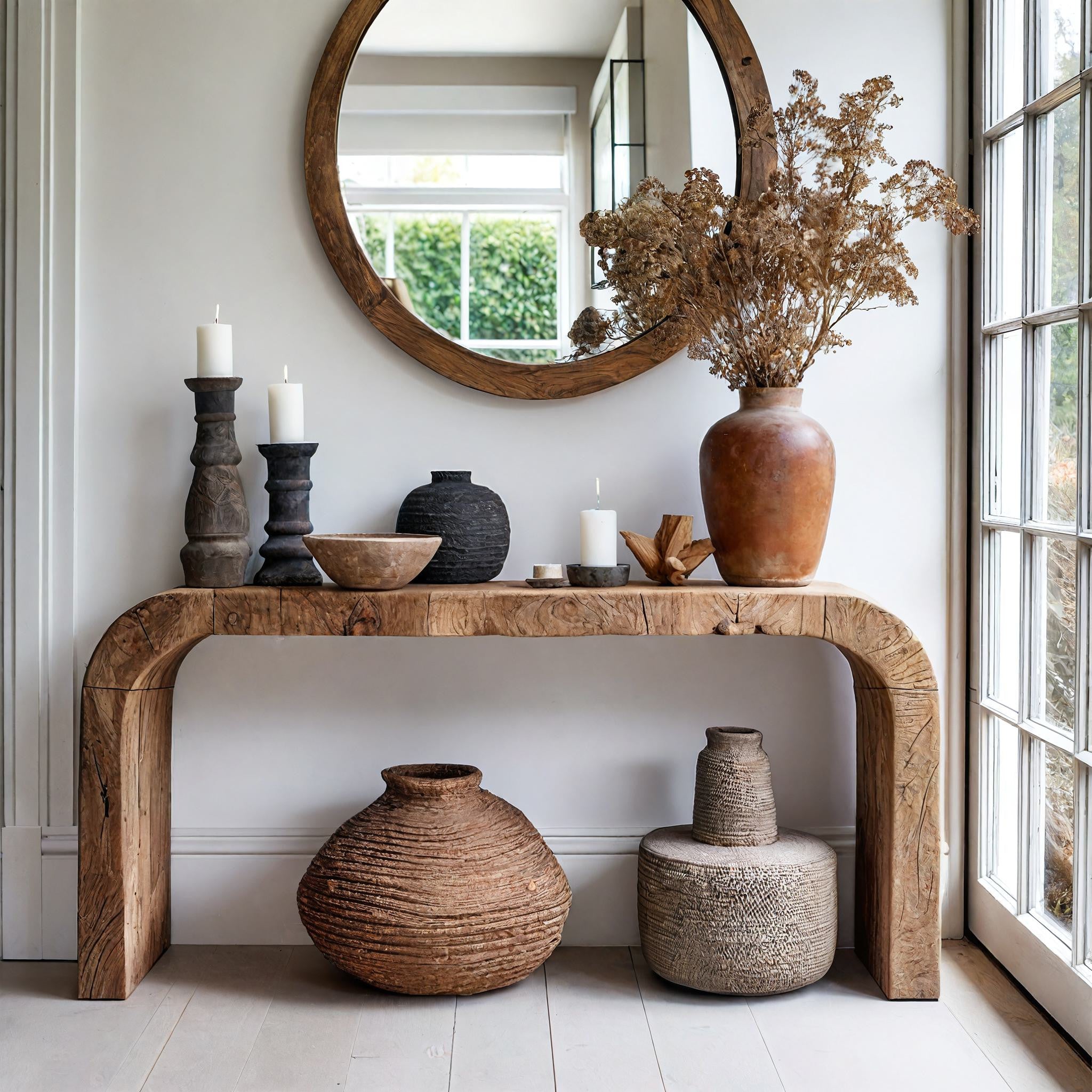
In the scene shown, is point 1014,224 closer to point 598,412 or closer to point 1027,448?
point 1027,448

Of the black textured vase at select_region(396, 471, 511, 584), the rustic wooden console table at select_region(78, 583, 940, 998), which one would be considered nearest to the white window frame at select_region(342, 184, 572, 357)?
the black textured vase at select_region(396, 471, 511, 584)

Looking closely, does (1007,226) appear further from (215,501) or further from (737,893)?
(215,501)

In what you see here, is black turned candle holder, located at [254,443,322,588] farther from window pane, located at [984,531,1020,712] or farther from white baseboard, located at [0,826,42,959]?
window pane, located at [984,531,1020,712]

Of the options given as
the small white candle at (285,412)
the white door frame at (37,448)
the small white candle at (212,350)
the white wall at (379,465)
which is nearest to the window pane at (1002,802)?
the white wall at (379,465)

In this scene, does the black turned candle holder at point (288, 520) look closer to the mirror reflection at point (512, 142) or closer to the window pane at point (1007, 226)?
the mirror reflection at point (512, 142)

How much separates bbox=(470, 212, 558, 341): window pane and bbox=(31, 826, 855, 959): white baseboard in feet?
3.25

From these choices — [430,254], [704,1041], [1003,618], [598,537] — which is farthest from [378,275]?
[704,1041]

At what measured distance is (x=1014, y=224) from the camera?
6.25 ft

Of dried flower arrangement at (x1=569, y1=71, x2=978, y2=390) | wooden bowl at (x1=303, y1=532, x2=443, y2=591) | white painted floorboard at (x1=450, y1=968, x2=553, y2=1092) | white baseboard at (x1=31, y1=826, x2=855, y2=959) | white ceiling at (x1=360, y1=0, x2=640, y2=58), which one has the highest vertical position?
white ceiling at (x1=360, y1=0, x2=640, y2=58)

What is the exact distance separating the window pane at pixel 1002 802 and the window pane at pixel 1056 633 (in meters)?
0.12

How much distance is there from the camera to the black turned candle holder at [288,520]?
6.17 feet

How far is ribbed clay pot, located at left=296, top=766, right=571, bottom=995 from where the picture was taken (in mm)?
1726

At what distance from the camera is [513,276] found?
198 cm

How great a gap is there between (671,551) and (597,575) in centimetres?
16
